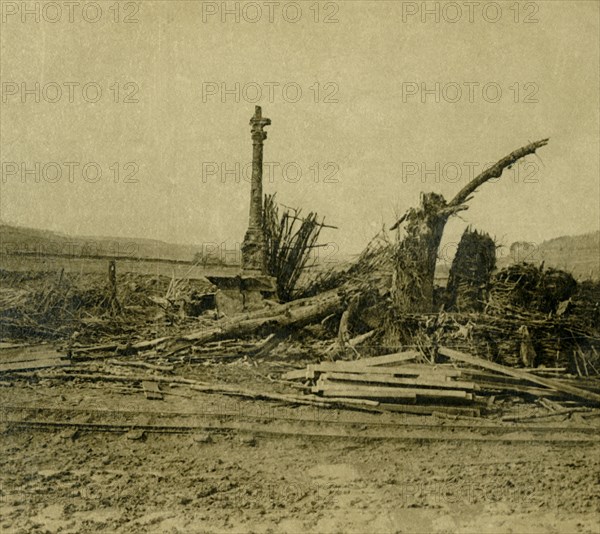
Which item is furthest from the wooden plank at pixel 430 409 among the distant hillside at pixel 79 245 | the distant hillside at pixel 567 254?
the distant hillside at pixel 79 245

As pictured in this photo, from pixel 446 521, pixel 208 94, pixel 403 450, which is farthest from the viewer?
pixel 208 94

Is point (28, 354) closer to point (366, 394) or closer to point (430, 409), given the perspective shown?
point (366, 394)

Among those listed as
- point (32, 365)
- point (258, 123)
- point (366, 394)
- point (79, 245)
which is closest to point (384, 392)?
point (366, 394)

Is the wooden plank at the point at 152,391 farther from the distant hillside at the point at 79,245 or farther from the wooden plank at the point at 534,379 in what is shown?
the wooden plank at the point at 534,379

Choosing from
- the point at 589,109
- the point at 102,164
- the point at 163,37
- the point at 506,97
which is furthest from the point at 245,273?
the point at 589,109

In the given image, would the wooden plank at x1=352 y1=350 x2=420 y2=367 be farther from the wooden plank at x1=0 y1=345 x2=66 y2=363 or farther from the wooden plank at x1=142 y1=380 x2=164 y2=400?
the wooden plank at x1=0 y1=345 x2=66 y2=363

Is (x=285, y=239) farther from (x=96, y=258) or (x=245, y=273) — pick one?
(x=96, y=258)
